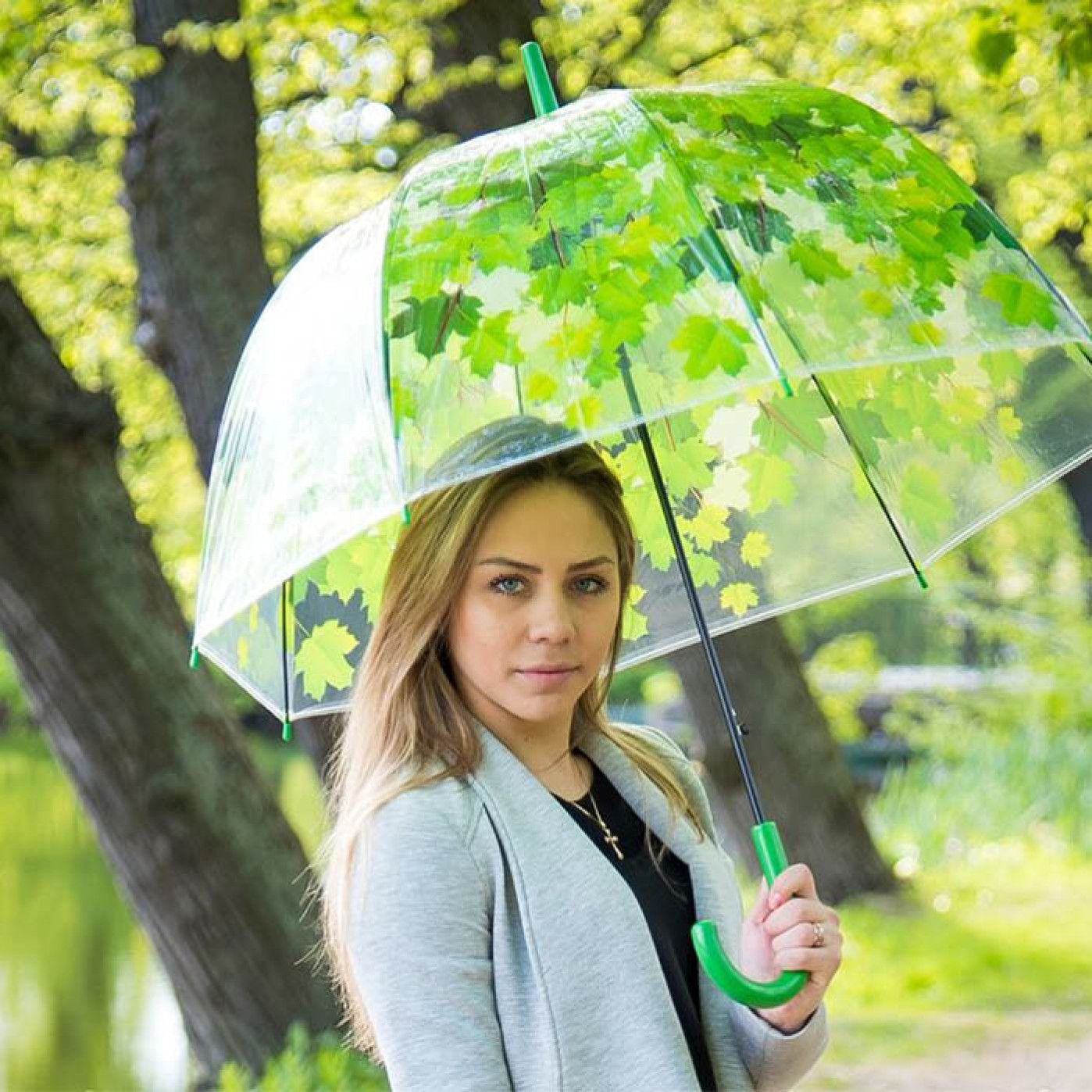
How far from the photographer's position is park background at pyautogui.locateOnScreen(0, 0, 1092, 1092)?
5.21 meters

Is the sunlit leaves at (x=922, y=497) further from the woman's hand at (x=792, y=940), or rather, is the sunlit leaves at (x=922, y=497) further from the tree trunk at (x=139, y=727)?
the tree trunk at (x=139, y=727)

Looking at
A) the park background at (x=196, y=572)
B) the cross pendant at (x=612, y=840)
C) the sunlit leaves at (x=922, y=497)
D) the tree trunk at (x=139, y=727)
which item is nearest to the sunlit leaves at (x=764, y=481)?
the sunlit leaves at (x=922, y=497)

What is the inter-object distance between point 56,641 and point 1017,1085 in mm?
3237

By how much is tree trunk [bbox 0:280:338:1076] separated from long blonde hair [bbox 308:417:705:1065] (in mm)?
2833

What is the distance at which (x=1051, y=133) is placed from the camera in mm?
7801

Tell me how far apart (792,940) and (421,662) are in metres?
0.57

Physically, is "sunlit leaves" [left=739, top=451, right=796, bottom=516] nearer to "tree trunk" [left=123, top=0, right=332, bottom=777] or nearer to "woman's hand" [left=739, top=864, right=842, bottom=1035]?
"woman's hand" [left=739, top=864, right=842, bottom=1035]

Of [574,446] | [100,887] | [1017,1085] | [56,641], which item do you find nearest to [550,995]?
[574,446]

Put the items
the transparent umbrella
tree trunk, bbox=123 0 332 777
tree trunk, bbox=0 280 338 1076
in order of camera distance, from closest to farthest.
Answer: the transparent umbrella, tree trunk, bbox=0 280 338 1076, tree trunk, bbox=123 0 332 777

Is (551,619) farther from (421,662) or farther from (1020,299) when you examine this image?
(1020,299)

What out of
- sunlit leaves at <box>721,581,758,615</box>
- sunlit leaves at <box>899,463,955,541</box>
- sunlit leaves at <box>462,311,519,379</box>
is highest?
sunlit leaves at <box>462,311,519,379</box>

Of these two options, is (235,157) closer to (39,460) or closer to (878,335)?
(39,460)

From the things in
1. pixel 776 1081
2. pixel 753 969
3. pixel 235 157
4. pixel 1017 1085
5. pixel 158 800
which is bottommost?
pixel 1017 1085

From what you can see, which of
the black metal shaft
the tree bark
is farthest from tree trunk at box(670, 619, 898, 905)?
the black metal shaft
